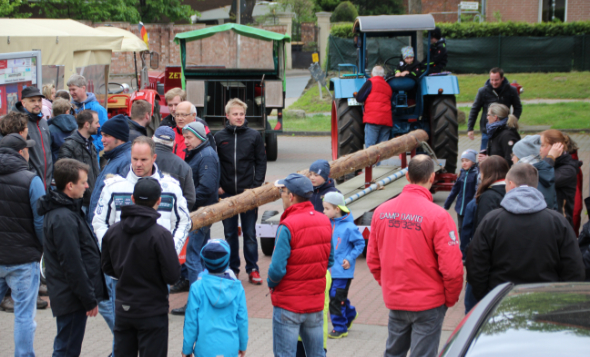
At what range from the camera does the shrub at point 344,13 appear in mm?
36875

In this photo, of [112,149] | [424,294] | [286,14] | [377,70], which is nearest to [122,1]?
[286,14]

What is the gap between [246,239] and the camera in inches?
263

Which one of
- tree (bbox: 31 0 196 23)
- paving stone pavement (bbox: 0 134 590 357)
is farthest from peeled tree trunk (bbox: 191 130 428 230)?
tree (bbox: 31 0 196 23)

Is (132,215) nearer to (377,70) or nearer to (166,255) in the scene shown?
(166,255)

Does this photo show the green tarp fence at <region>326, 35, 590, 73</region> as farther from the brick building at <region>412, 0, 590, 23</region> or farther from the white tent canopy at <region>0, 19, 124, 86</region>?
the white tent canopy at <region>0, 19, 124, 86</region>

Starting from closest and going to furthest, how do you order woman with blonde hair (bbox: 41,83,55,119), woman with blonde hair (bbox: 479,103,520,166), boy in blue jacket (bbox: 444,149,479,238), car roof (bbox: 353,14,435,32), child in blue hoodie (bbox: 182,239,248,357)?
child in blue hoodie (bbox: 182,239,248,357) < boy in blue jacket (bbox: 444,149,479,238) < woman with blonde hair (bbox: 479,103,520,166) < woman with blonde hair (bbox: 41,83,55,119) < car roof (bbox: 353,14,435,32)

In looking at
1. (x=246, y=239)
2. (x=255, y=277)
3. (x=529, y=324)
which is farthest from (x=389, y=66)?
(x=529, y=324)

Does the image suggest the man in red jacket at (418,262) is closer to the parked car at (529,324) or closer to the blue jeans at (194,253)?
the parked car at (529,324)

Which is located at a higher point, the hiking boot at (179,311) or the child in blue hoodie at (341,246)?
the child in blue hoodie at (341,246)

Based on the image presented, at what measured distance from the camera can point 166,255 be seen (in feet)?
12.1

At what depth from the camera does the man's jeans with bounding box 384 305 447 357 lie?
397 centimetres

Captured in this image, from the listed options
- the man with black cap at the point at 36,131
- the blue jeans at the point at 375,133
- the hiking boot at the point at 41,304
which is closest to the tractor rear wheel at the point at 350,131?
the blue jeans at the point at 375,133

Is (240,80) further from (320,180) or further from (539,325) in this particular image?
(539,325)

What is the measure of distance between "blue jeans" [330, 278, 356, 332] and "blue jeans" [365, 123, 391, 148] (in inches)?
206
